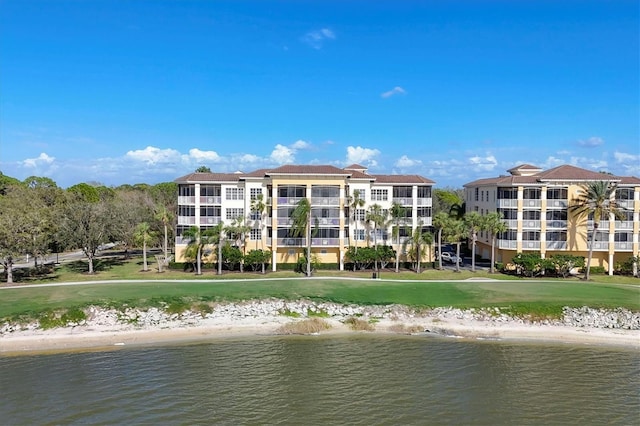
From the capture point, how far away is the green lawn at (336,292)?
130ft

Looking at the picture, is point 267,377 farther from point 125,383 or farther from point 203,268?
point 203,268

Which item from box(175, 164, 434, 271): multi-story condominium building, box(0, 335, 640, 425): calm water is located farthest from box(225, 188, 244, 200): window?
box(0, 335, 640, 425): calm water

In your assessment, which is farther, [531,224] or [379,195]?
[379,195]

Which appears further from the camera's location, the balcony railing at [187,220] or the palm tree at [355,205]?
the balcony railing at [187,220]

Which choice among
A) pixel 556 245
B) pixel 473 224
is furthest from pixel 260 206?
pixel 556 245

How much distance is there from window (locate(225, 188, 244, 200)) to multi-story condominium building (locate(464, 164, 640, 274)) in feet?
103

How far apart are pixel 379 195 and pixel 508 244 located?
53.9 ft

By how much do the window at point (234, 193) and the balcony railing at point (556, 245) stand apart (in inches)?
1459

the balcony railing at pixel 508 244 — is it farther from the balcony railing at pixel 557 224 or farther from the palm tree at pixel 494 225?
the balcony railing at pixel 557 224

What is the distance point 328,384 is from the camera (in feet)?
89.5

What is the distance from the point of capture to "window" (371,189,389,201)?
58.5 meters

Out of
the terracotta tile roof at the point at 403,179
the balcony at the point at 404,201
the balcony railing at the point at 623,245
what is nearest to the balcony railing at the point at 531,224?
the balcony railing at the point at 623,245

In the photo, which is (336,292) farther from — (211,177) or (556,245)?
Result: (556,245)

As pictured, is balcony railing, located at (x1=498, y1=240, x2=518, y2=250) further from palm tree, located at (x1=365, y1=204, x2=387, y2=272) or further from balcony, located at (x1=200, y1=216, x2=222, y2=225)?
balcony, located at (x1=200, y1=216, x2=222, y2=225)
